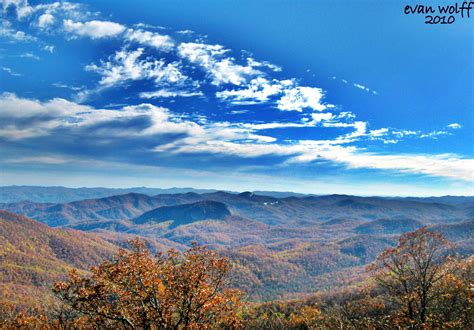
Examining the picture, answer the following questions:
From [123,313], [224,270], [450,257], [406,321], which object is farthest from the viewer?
[450,257]

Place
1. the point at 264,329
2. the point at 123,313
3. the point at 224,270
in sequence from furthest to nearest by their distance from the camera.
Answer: the point at 264,329
the point at 224,270
the point at 123,313

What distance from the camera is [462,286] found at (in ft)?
127

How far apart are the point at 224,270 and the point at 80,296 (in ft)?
33.3

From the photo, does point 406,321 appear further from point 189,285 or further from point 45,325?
point 45,325

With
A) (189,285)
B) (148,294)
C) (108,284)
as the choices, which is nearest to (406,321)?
(189,285)

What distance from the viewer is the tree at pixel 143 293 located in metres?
22.2

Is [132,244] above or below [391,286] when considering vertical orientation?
above

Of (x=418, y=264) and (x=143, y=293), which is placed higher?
(x=143, y=293)

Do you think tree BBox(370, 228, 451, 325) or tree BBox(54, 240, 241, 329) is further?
tree BBox(370, 228, 451, 325)

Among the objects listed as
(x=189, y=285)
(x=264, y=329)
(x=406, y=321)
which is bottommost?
(x=264, y=329)

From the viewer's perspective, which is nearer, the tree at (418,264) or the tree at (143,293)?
the tree at (143,293)

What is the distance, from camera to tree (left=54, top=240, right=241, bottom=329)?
22250 mm

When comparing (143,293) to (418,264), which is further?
(418,264)

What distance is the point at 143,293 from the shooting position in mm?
21625
